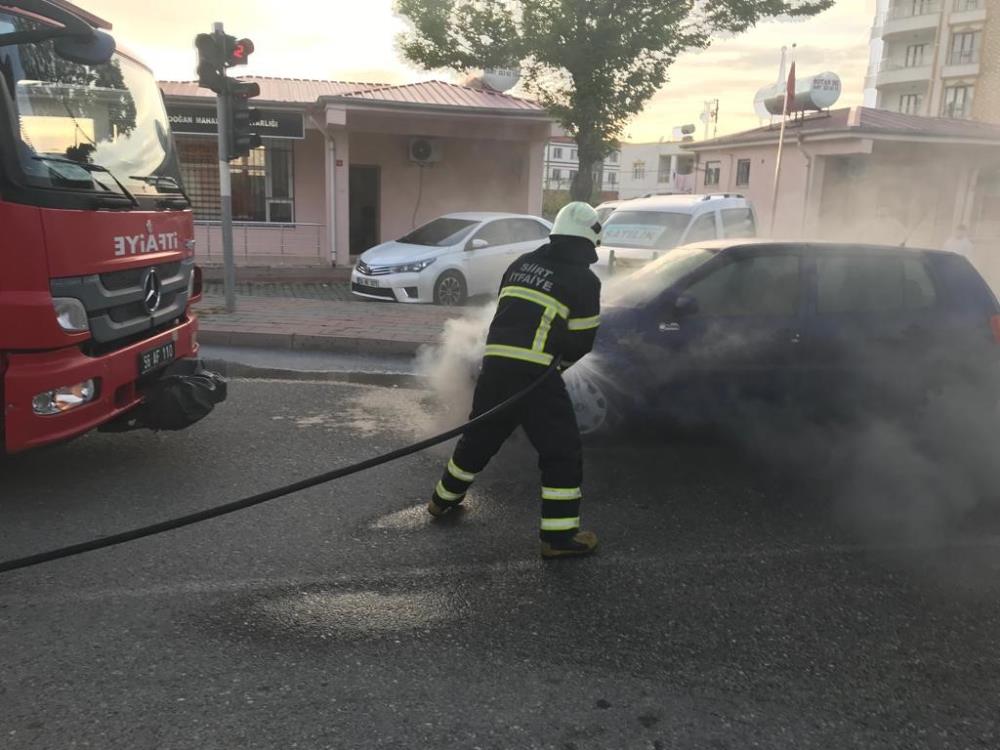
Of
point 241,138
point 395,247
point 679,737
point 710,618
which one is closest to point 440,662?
point 679,737

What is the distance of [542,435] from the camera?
12.3ft

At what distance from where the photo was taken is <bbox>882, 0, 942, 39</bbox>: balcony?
4962cm

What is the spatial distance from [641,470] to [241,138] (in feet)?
24.0

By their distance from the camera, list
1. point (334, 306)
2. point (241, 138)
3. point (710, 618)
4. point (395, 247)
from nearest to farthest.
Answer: point (710, 618) → point (241, 138) → point (334, 306) → point (395, 247)

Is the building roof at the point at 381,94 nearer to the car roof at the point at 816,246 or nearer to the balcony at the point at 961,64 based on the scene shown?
the car roof at the point at 816,246

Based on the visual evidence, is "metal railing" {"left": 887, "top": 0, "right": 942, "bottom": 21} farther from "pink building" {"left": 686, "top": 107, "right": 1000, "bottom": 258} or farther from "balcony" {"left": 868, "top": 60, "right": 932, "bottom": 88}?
"pink building" {"left": 686, "top": 107, "right": 1000, "bottom": 258}

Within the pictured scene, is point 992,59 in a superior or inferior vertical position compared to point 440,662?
superior

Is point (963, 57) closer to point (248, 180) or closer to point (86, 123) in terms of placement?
point (248, 180)

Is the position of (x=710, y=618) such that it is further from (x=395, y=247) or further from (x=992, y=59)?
(x=992, y=59)

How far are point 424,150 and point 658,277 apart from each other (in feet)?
42.8

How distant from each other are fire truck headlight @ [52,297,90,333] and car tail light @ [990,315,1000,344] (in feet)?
17.5

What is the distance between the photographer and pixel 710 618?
3.20 metres

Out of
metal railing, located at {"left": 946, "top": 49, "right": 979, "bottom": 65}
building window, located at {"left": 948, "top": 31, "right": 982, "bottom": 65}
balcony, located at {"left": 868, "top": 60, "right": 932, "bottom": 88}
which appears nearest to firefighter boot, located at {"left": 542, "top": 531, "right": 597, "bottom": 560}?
metal railing, located at {"left": 946, "top": 49, "right": 979, "bottom": 65}

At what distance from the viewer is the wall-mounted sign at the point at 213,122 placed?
49.1 ft
